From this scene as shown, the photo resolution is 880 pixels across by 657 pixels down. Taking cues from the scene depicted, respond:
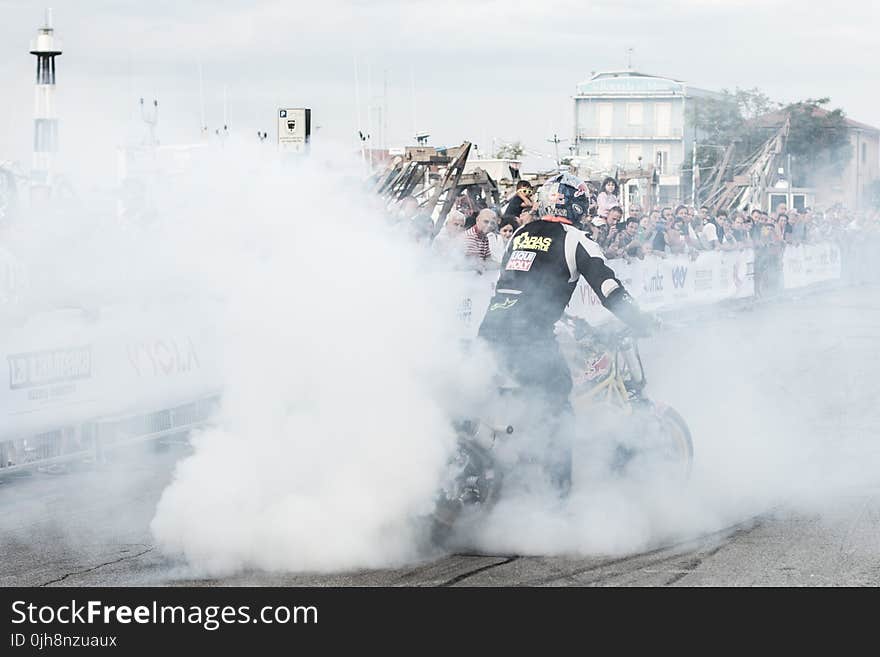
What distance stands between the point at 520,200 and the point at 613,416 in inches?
266

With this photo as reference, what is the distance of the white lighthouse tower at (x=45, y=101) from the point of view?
22.0 feet

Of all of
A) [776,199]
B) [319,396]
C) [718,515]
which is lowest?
[718,515]

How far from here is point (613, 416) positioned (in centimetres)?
689

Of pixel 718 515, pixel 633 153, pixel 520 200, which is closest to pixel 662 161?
pixel 633 153

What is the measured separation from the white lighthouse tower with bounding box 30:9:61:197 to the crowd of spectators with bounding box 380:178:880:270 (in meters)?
2.07

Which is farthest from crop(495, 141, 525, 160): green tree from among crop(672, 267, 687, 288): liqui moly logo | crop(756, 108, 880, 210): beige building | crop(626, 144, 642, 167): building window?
crop(672, 267, 687, 288): liqui moly logo

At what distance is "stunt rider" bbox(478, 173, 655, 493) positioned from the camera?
21.7ft

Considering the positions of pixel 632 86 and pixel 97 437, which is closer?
pixel 97 437

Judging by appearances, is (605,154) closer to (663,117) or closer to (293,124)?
(663,117)

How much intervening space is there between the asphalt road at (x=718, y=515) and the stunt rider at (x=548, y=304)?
716mm

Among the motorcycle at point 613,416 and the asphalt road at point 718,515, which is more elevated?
the motorcycle at point 613,416

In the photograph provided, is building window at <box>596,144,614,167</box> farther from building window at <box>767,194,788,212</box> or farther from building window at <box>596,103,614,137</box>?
building window at <box>767,194,788,212</box>

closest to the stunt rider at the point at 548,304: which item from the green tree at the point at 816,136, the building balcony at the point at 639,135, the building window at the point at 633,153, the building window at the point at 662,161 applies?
the building balcony at the point at 639,135

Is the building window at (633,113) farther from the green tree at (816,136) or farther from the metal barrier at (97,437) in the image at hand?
the metal barrier at (97,437)
